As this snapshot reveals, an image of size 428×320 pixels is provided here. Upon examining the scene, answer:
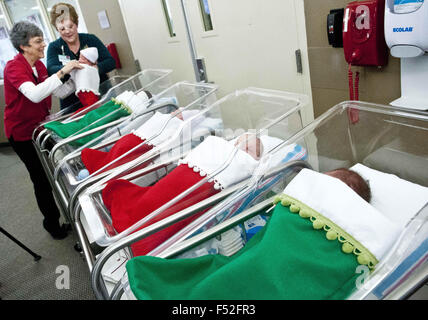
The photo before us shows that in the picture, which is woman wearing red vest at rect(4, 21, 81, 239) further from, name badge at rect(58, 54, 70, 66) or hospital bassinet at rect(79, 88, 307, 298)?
hospital bassinet at rect(79, 88, 307, 298)

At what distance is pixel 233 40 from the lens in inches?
84.3

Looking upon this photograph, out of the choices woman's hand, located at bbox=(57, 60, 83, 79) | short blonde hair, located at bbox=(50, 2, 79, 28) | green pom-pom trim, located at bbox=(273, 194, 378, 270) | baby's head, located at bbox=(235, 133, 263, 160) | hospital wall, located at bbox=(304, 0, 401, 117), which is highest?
short blonde hair, located at bbox=(50, 2, 79, 28)

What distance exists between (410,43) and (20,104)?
2.21 metres

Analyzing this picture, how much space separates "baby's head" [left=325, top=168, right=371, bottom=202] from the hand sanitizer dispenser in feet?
1.25

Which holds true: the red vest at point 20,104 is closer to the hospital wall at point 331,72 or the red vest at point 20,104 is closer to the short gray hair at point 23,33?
the short gray hair at point 23,33

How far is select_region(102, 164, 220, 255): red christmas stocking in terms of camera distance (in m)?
1.03

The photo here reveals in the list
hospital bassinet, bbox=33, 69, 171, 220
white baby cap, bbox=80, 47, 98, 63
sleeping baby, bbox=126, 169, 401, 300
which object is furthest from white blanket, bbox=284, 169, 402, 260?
white baby cap, bbox=80, 47, 98, 63

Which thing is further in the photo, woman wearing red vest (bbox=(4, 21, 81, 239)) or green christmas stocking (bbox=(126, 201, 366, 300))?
woman wearing red vest (bbox=(4, 21, 81, 239))

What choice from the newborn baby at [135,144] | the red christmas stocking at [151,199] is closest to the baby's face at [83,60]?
the newborn baby at [135,144]

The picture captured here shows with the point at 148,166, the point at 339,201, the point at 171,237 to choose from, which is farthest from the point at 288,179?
the point at 148,166

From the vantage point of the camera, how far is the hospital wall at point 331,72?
4.51 feet

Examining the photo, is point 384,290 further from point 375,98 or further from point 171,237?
point 375,98

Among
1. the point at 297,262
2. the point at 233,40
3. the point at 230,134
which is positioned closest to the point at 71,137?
the point at 230,134

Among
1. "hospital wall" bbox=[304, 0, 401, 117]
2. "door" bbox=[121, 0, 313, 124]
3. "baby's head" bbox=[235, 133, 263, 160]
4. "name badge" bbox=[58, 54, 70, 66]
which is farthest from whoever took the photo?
"name badge" bbox=[58, 54, 70, 66]
